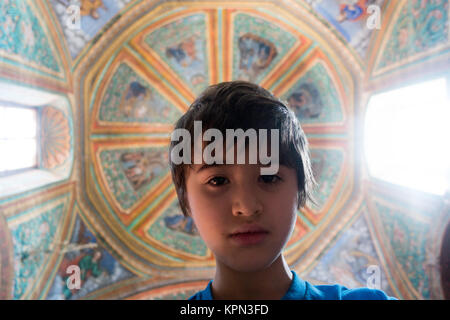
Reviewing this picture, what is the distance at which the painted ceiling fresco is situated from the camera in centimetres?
620

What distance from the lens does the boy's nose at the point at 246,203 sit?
1.76 meters

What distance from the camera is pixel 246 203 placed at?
1.76 m

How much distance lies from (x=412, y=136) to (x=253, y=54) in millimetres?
4530

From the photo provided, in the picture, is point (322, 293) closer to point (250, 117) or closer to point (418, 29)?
point (250, 117)

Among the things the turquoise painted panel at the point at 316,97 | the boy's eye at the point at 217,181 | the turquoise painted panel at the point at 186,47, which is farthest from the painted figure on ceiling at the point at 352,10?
the boy's eye at the point at 217,181

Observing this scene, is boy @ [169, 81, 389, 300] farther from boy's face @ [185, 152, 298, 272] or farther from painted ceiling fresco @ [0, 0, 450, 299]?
painted ceiling fresco @ [0, 0, 450, 299]

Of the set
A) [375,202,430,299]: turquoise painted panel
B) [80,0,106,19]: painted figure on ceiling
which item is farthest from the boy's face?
[80,0,106,19]: painted figure on ceiling

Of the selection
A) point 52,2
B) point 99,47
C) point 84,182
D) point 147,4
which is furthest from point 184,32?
point 84,182

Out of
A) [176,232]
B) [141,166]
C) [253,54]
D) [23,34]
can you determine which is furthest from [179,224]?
[23,34]

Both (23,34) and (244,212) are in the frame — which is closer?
(244,212)

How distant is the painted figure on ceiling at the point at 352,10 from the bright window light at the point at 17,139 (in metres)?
6.22

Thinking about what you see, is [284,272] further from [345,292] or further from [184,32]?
[184,32]

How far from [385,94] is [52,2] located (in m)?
6.30

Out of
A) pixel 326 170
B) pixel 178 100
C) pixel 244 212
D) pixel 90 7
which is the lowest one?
pixel 244 212
